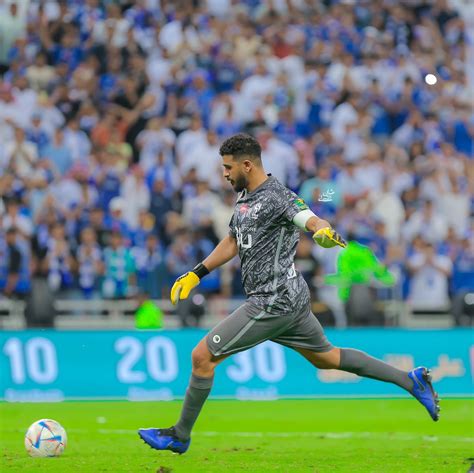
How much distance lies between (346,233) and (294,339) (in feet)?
32.7

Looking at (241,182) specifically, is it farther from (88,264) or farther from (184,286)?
(88,264)

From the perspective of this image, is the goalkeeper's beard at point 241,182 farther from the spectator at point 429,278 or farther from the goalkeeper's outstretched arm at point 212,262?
the spectator at point 429,278

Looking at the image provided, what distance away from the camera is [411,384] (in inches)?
374

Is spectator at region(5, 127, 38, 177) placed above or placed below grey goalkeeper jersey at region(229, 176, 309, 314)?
above

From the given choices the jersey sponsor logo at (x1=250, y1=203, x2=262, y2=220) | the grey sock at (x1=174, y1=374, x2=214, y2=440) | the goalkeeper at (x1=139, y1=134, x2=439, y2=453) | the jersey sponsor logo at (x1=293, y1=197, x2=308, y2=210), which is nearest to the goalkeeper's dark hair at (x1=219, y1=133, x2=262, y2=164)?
the goalkeeper at (x1=139, y1=134, x2=439, y2=453)

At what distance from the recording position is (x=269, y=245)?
8.94 meters

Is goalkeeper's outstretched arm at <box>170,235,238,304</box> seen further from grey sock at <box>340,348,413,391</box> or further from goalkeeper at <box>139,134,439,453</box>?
grey sock at <box>340,348,413,391</box>

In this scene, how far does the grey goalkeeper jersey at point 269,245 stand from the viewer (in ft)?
29.1

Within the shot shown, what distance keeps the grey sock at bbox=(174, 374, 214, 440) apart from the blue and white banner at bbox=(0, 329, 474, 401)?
284 inches

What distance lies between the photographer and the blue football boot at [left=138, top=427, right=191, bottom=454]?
29.6 ft

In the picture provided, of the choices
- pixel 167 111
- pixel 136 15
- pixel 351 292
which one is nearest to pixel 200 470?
pixel 351 292

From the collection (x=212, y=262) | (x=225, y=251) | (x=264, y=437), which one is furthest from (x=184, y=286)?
(x=264, y=437)

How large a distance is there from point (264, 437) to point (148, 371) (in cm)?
472

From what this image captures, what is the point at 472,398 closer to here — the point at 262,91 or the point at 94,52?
the point at 262,91
